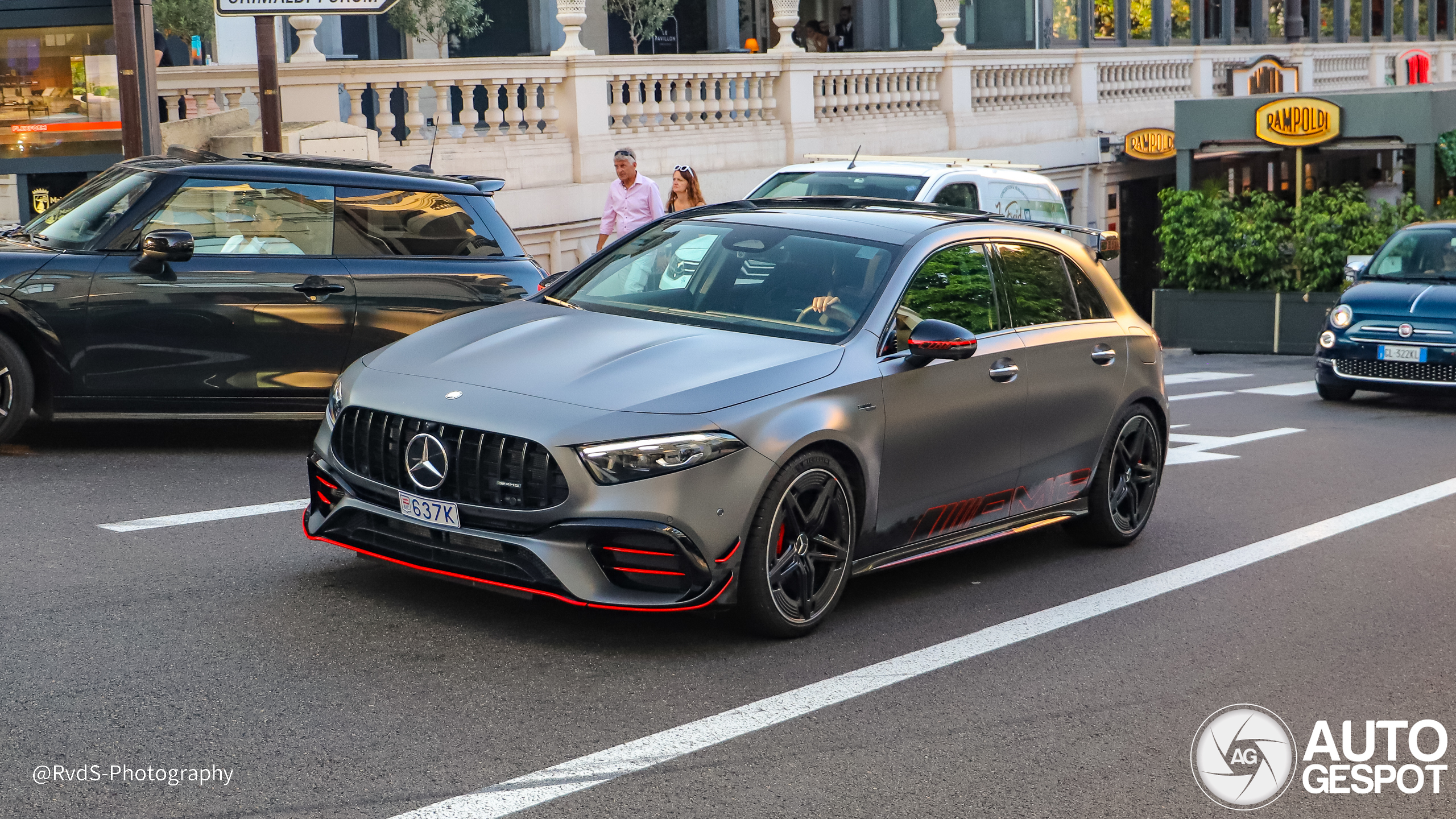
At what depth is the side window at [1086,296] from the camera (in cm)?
798

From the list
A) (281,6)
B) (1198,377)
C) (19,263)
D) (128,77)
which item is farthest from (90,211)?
(1198,377)

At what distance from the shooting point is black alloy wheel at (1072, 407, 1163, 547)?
8000mm

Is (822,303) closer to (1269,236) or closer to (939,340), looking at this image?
(939,340)

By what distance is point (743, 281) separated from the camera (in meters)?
6.96

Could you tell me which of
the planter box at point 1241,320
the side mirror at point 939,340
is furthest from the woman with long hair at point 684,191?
the planter box at point 1241,320

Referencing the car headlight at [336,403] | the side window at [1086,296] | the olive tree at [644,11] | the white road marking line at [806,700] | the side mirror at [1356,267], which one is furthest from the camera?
the olive tree at [644,11]

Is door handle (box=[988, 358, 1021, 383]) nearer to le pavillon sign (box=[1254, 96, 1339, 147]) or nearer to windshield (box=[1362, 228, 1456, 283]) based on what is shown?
windshield (box=[1362, 228, 1456, 283])

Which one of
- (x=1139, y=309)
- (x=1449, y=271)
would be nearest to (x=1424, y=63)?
(x=1139, y=309)

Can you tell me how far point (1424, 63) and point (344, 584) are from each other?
3679 centimetres

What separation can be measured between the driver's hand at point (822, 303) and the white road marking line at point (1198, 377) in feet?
41.0

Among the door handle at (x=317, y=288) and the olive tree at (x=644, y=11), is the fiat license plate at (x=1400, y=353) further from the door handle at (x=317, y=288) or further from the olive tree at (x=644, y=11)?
the olive tree at (x=644, y=11)

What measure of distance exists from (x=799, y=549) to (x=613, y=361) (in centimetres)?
96

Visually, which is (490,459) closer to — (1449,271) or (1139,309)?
(1449,271)

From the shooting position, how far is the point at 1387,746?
17.6ft
